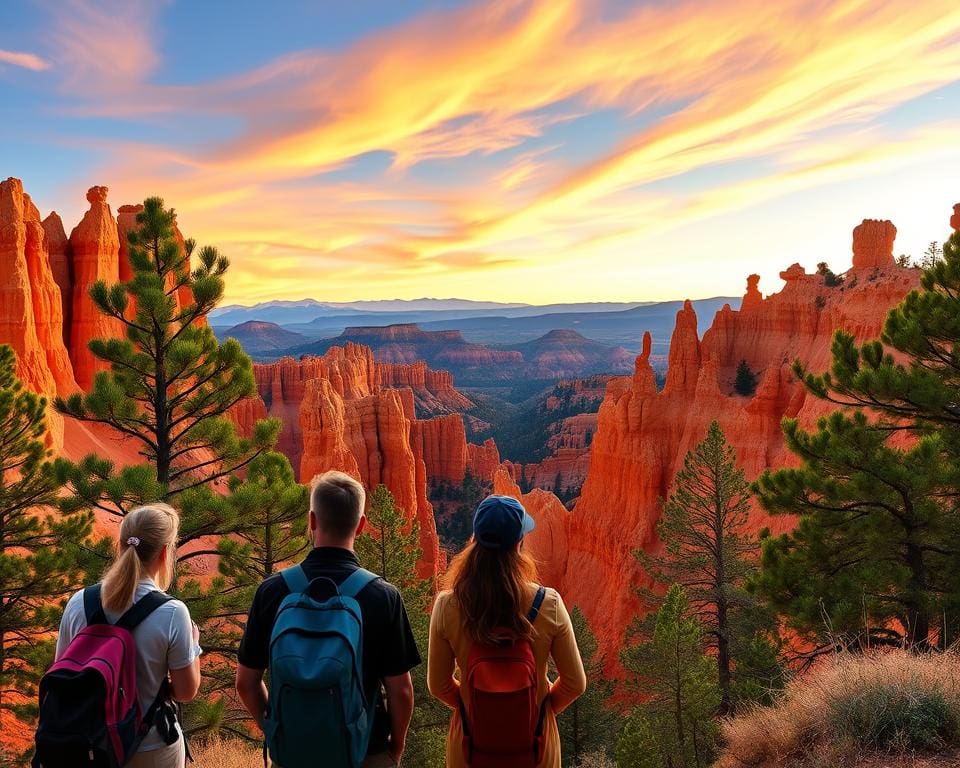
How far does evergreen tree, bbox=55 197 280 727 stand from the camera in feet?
27.0

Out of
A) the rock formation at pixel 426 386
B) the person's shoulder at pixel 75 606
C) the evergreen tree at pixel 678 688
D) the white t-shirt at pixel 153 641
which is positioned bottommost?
the rock formation at pixel 426 386

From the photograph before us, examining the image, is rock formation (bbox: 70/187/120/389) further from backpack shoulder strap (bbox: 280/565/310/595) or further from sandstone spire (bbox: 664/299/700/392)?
backpack shoulder strap (bbox: 280/565/310/595)

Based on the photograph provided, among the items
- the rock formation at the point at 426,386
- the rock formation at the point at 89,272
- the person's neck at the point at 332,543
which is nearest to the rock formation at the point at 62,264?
the rock formation at the point at 89,272

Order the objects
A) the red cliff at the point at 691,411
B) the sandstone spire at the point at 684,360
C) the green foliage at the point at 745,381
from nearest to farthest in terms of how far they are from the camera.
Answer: the red cliff at the point at 691,411, the green foliage at the point at 745,381, the sandstone spire at the point at 684,360

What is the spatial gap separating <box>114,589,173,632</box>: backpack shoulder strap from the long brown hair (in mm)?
1450

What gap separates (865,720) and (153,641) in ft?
17.5

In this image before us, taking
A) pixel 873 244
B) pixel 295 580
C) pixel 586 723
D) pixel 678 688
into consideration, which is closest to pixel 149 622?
pixel 295 580

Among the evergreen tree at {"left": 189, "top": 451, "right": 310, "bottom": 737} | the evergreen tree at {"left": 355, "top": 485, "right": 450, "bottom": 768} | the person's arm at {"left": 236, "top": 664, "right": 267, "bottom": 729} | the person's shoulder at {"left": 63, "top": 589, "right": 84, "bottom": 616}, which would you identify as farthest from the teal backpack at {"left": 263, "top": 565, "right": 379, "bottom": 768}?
the evergreen tree at {"left": 355, "top": 485, "right": 450, "bottom": 768}

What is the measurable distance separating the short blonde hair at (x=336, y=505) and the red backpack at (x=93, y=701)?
1033mm

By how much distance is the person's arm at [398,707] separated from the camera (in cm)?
299

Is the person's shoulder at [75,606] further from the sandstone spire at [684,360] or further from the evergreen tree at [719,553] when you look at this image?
the sandstone spire at [684,360]

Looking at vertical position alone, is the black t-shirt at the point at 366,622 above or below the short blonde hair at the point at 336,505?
below

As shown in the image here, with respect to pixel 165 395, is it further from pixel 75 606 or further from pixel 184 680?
pixel 184 680

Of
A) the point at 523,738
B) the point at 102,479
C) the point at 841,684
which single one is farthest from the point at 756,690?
the point at 102,479
